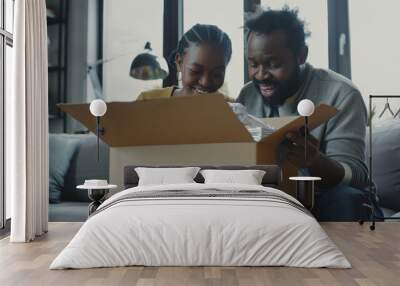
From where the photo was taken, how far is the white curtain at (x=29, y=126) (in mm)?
4910

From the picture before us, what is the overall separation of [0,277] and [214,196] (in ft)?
5.40

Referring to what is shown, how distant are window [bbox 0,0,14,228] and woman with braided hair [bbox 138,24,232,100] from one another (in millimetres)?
1510

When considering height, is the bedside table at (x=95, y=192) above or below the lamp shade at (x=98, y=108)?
below

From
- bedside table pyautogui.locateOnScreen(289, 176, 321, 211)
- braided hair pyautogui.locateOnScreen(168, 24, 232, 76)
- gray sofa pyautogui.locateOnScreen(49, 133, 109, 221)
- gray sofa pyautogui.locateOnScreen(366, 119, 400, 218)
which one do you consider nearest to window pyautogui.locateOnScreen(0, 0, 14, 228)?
gray sofa pyautogui.locateOnScreen(49, 133, 109, 221)

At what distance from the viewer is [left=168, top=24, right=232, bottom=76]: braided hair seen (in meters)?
6.37

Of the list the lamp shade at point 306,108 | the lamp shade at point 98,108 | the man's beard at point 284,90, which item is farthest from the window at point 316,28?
the lamp shade at point 98,108

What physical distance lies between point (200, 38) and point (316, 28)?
4.42 ft

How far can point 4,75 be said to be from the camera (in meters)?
5.63

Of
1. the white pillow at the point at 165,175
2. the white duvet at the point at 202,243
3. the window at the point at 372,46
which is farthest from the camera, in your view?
the window at the point at 372,46

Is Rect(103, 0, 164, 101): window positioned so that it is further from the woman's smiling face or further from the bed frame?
the bed frame

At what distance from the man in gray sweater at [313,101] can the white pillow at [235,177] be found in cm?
75

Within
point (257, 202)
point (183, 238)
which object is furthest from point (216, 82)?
point (183, 238)

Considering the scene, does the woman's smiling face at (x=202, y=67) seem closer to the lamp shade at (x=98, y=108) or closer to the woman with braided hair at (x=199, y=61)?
the woman with braided hair at (x=199, y=61)

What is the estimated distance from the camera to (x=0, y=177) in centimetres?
549
